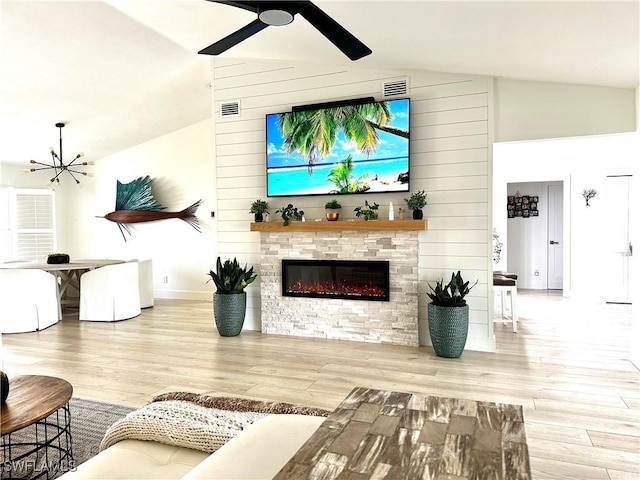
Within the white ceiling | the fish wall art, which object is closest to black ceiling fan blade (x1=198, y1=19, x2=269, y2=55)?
the white ceiling

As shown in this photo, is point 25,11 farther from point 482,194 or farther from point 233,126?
point 482,194

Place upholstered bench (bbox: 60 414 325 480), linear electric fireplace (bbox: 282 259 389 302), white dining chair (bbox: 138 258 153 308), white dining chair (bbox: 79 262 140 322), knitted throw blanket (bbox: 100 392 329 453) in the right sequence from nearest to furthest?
upholstered bench (bbox: 60 414 325 480) → knitted throw blanket (bbox: 100 392 329 453) → linear electric fireplace (bbox: 282 259 389 302) → white dining chair (bbox: 79 262 140 322) → white dining chair (bbox: 138 258 153 308)

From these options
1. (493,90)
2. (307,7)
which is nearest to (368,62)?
(493,90)

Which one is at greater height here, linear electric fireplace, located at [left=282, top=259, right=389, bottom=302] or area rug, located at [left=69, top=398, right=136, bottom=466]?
linear electric fireplace, located at [left=282, top=259, right=389, bottom=302]

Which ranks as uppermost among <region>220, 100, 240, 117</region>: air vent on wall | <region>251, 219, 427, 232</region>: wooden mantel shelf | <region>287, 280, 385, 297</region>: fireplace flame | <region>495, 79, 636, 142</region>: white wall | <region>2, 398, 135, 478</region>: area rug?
<region>220, 100, 240, 117</region>: air vent on wall

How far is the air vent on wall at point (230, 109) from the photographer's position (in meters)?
5.29

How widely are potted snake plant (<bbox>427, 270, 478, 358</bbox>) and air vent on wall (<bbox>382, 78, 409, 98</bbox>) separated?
1.92 metres

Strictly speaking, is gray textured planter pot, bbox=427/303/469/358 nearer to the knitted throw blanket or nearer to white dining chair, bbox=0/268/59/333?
the knitted throw blanket

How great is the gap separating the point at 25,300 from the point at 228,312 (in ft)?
8.29

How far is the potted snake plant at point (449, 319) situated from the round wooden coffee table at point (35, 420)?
9.66 feet

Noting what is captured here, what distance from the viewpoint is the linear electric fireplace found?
466 centimetres

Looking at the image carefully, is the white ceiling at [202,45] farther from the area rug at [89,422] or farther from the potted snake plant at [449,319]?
the area rug at [89,422]

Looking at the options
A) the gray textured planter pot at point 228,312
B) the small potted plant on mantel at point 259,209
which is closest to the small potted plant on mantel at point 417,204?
the small potted plant on mantel at point 259,209

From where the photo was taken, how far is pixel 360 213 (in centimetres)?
463
